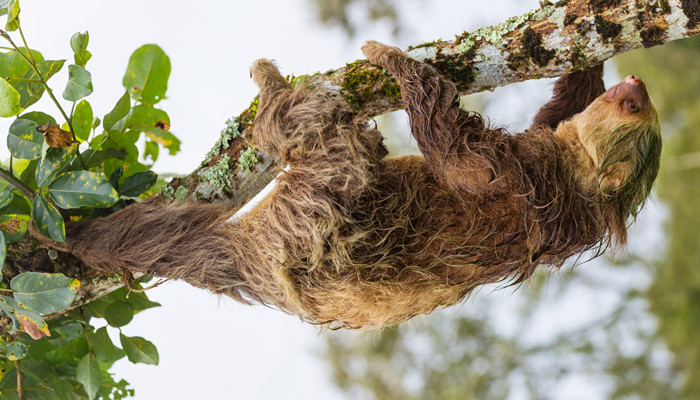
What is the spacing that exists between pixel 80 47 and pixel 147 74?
1.52ft

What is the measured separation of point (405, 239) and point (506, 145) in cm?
51

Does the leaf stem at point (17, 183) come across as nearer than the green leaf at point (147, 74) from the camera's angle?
Yes

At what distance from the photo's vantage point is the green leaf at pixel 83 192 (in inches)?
80.7

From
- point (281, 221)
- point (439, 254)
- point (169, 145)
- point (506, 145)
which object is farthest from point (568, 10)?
point (169, 145)

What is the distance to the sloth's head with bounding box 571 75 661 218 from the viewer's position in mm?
2164

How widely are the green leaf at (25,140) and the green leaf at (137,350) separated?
0.87 meters

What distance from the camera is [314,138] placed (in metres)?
2.18

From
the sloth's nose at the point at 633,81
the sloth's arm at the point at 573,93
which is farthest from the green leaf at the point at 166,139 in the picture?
the sloth's nose at the point at 633,81

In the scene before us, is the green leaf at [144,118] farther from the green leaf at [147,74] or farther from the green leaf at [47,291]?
the green leaf at [47,291]

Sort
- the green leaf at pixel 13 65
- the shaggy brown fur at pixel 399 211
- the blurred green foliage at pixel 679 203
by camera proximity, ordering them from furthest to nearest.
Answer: the blurred green foliage at pixel 679 203
the green leaf at pixel 13 65
the shaggy brown fur at pixel 399 211

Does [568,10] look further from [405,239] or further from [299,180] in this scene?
[299,180]

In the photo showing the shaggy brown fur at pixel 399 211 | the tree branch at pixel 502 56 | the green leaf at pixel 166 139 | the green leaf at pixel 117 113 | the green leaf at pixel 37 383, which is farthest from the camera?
the green leaf at pixel 166 139

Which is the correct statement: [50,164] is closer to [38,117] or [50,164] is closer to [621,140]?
[38,117]

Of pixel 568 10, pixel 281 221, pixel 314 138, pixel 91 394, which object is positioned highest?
pixel 568 10
